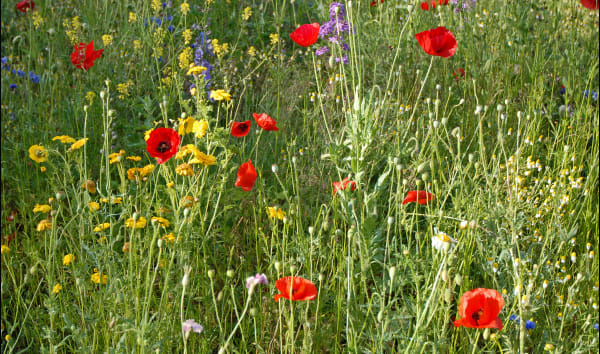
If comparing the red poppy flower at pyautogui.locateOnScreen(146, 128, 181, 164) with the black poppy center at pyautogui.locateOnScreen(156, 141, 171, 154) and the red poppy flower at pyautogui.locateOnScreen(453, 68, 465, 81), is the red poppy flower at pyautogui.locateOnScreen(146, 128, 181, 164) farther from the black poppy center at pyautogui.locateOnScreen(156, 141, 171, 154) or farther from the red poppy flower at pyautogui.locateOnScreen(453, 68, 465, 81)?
the red poppy flower at pyautogui.locateOnScreen(453, 68, 465, 81)

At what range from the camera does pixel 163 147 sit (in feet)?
5.59

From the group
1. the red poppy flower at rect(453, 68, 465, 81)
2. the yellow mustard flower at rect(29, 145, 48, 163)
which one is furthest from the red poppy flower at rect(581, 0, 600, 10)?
the yellow mustard flower at rect(29, 145, 48, 163)

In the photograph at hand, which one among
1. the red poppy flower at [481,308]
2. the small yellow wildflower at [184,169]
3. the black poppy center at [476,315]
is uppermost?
the small yellow wildflower at [184,169]

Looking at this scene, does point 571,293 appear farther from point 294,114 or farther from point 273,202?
point 294,114

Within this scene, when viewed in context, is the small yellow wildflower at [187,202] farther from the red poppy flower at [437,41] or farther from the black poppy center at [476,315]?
the red poppy flower at [437,41]

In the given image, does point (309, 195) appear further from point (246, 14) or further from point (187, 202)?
point (246, 14)

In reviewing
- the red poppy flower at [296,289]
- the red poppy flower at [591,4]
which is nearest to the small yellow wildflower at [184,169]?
the red poppy flower at [296,289]

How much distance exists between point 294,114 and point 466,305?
1.88m

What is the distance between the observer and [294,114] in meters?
3.02

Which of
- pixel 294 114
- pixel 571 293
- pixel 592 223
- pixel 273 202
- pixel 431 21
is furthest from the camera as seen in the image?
pixel 431 21

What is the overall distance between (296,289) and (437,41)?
3.30 ft

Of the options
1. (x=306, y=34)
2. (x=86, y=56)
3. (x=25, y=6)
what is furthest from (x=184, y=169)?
(x=25, y=6)

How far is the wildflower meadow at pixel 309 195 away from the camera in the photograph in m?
1.53

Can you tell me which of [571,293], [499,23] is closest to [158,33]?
[499,23]
